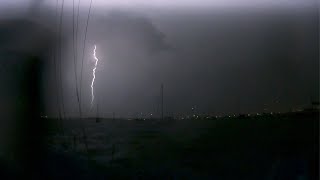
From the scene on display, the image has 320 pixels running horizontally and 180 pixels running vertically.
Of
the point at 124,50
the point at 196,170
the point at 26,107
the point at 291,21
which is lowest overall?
the point at 196,170

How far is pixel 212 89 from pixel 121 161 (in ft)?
1.77

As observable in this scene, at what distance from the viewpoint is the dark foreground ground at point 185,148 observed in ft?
5.54

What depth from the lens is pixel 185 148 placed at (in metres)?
1.69

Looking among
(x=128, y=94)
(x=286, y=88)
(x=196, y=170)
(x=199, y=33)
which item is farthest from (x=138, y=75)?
(x=286, y=88)

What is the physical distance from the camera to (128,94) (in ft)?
5.56

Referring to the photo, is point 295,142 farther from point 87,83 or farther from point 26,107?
point 26,107

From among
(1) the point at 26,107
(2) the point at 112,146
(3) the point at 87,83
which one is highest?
(3) the point at 87,83

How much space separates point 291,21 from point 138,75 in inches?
29.9

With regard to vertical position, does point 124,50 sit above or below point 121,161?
above

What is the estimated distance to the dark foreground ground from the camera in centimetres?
169

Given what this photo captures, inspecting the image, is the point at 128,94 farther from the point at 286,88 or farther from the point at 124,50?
the point at 286,88

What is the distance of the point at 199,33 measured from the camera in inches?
67.5

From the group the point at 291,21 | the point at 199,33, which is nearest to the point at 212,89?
the point at 199,33

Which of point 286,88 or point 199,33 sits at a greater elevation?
point 199,33
